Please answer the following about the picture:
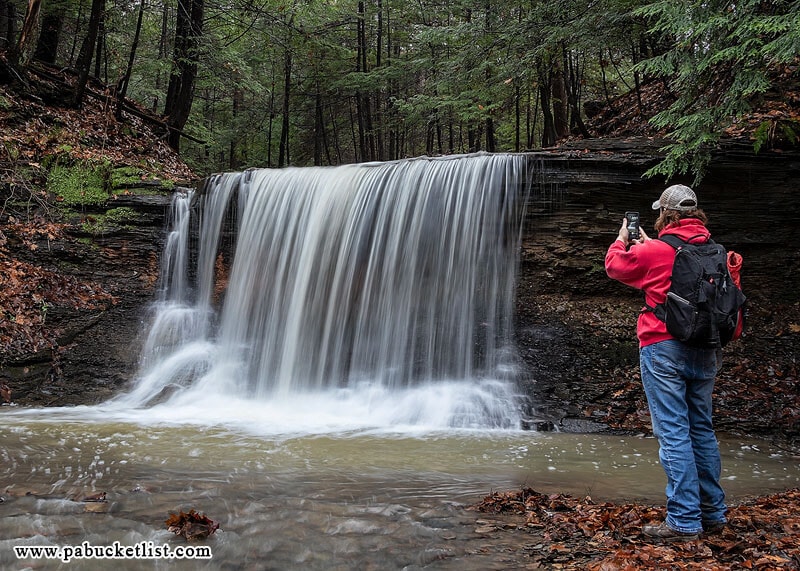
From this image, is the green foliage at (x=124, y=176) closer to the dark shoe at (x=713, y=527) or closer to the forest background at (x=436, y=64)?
the forest background at (x=436, y=64)

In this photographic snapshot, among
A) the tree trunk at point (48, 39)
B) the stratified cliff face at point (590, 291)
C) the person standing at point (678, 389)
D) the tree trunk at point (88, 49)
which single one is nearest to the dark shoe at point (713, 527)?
the person standing at point (678, 389)

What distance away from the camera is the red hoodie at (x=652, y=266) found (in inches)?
134

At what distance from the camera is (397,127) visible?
19.2 m

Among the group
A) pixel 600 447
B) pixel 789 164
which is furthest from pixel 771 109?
pixel 600 447

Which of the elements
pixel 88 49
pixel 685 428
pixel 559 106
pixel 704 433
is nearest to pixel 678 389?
pixel 685 428

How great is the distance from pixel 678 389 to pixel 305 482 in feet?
8.81

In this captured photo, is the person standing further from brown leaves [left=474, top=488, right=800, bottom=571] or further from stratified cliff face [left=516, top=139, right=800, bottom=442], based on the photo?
stratified cliff face [left=516, top=139, right=800, bottom=442]

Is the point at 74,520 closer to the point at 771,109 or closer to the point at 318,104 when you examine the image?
the point at 771,109

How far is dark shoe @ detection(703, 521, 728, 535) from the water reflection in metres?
0.73

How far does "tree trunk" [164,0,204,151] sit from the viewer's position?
1392 cm

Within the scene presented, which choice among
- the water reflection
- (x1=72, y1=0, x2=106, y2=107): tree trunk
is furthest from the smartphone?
(x1=72, y1=0, x2=106, y2=107): tree trunk

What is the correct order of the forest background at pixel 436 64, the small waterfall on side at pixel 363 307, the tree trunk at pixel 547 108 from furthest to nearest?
the tree trunk at pixel 547 108 < the small waterfall on side at pixel 363 307 < the forest background at pixel 436 64

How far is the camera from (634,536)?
3176 millimetres

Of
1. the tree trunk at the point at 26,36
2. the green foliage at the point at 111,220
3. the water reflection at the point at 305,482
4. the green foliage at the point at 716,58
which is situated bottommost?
the water reflection at the point at 305,482
